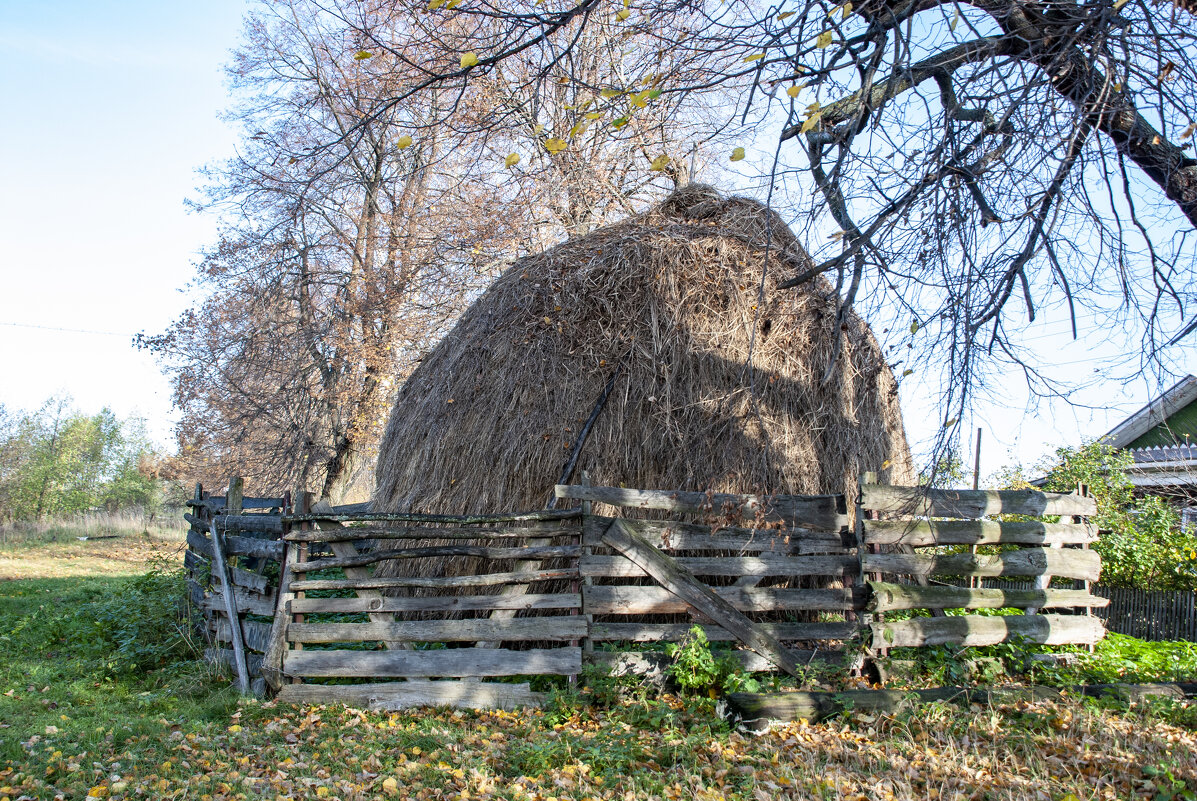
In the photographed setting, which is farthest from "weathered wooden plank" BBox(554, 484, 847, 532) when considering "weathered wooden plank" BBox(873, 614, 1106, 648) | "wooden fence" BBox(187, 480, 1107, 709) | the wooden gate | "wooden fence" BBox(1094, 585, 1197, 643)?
"wooden fence" BBox(1094, 585, 1197, 643)

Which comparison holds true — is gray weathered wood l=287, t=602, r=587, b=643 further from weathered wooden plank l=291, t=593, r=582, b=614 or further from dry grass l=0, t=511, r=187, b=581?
dry grass l=0, t=511, r=187, b=581

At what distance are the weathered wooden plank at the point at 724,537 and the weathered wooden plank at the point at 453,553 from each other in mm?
249

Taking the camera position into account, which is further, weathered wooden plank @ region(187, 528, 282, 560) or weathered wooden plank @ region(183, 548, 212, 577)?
A: weathered wooden plank @ region(183, 548, 212, 577)

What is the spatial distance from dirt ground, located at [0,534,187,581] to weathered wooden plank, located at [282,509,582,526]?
966 centimetres

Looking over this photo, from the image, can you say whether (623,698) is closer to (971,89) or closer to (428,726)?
(428,726)

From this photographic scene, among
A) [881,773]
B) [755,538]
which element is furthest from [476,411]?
[881,773]

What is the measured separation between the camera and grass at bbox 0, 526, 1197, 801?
443cm

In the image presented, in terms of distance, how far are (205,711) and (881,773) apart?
521cm

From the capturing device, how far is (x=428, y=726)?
5.81 meters

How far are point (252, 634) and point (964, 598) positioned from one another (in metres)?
6.97

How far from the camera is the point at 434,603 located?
6.78 m

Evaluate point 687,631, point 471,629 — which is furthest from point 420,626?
point 687,631

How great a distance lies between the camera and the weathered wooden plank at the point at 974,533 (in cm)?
730

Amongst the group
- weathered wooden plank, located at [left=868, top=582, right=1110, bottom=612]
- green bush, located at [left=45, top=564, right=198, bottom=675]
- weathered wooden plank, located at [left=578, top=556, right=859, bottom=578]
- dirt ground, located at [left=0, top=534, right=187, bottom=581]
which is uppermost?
weathered wooden plank, located at [left=578, top=556, right=859, bottom=578]
